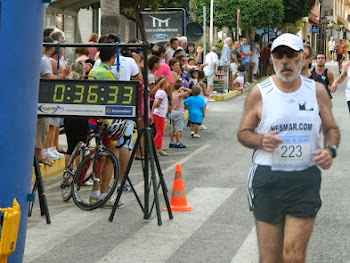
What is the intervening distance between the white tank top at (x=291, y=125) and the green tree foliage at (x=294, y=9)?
138 feet

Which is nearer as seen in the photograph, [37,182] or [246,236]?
[246,236]

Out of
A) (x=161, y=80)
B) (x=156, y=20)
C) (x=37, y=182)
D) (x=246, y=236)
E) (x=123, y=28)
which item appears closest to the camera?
(x=246, y=236)

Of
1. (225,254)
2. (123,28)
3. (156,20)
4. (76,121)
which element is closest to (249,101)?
(225,254)

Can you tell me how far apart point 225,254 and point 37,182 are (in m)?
2.44

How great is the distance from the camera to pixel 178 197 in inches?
403

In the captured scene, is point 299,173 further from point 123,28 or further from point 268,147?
point 123,28

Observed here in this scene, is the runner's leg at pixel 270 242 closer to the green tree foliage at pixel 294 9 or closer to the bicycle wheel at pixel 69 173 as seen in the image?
the bicycle wheel at pixel 69 173

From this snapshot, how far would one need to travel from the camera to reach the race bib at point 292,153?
18.8ft

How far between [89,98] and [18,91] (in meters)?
3.43

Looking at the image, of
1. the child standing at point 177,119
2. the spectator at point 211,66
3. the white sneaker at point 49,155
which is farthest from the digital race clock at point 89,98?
the spectator at point 211,66

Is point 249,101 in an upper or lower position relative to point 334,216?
upper

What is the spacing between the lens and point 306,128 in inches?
227

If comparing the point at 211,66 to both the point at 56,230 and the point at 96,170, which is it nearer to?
the point at 96,170

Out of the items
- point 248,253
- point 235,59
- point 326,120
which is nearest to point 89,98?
point 248,253
